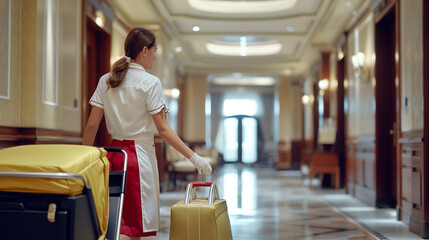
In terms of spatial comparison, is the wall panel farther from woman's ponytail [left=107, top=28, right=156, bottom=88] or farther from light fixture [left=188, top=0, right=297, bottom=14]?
light fixture [left=188, top=0, right=297, bottom=14]

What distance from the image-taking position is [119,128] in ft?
7.64

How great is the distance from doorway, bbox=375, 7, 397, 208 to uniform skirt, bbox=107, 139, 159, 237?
5.46 m

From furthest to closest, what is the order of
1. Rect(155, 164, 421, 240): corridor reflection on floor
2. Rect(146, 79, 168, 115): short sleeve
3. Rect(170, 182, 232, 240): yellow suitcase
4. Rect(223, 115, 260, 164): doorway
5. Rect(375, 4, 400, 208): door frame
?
1. Rect(223, 115, 260, 164): doorway
2. Rect(375, 4, 400, 208): door frame
3. Rect(155, 164, 421, 240): corridor reflection on floor
4. Rect(170, 182, 232, 240): yellow suitcase
5. Rect(146, 79, 168, 115): short sleeve

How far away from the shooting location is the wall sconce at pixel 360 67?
25.7 feet

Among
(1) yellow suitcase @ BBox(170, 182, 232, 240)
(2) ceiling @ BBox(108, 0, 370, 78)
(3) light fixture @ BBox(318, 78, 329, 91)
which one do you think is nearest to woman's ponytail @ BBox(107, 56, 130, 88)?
(1) yellow suitcase @ BBox(170, 182, 232, 240)

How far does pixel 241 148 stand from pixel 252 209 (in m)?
16.1

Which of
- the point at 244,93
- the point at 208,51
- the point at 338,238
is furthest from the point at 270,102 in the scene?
the point at 338,238

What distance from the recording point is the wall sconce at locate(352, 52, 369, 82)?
784 centimetres

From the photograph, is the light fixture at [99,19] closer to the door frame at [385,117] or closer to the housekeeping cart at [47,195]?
the door frame at [385,117]

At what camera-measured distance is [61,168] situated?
1.82m

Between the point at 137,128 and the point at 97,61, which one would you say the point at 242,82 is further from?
the point at 137,128

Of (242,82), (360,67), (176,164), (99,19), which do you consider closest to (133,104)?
(99,19)

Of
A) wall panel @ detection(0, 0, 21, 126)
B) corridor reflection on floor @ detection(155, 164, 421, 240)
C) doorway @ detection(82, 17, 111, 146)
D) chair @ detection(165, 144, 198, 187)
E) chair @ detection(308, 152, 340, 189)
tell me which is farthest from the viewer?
chair @ detection(308, 152, 340, 189)

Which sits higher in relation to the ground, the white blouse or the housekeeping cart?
the white blouse
